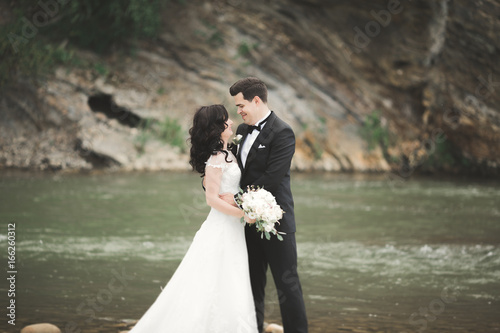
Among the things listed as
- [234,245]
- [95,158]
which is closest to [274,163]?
[234,245]

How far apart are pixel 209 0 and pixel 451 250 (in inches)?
694

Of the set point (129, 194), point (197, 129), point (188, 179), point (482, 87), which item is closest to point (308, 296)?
point (197, 129)

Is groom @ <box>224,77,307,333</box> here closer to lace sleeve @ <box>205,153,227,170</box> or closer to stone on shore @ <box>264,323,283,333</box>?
lace sleeve @ <box>205,153,227,170</box>

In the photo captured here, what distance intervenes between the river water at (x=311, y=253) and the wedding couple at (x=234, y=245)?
110 centimetres

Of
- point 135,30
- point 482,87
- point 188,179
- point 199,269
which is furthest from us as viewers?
point 135,30

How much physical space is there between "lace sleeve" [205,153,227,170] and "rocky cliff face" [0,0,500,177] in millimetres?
15114

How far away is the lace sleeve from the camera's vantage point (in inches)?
181

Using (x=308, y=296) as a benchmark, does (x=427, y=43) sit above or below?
above

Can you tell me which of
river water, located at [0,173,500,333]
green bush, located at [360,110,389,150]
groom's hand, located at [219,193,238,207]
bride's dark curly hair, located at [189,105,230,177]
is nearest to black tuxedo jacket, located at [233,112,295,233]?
groom's hand, located at [219,193,238,207]

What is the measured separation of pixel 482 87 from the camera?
2028cm

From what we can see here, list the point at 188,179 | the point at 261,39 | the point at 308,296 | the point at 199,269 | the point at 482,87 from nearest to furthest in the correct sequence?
the point at 199,269
the point at 308,296
the point at 188,179
the point at 482,87
the point at 261,39

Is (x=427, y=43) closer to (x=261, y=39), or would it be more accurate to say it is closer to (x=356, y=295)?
(x=261, y=39)

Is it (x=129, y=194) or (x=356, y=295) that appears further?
(x=129, y=194)

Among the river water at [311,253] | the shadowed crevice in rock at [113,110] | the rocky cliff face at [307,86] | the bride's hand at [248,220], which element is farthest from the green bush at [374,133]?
the bride's hand at [248,220]
